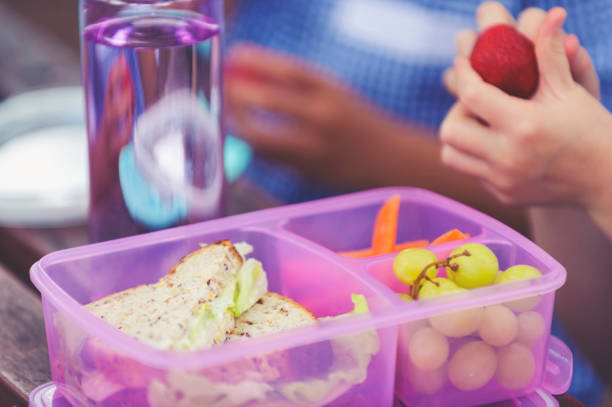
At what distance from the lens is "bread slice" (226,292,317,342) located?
55 cm

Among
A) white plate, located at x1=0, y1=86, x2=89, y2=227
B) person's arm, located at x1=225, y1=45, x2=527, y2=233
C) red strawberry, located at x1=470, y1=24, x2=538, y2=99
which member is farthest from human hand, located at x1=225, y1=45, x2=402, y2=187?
red strawberry, located at x1=470, y1=24, x2=538, y2=99

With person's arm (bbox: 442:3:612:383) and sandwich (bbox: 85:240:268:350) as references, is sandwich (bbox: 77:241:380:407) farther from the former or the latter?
person's arm (bbox: 442:3:612:383)

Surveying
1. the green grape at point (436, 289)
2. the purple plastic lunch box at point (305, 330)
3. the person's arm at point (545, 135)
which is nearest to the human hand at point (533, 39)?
the person's arm at point (545, 135)

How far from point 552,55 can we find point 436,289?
0.28 metres

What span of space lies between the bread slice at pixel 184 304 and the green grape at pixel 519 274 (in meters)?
0.21

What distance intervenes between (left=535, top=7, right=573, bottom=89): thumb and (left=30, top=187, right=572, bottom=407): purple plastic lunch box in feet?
0.48

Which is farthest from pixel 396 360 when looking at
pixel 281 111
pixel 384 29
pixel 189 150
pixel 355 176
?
pixel 384 29

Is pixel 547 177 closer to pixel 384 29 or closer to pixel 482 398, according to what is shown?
pixel 482 398

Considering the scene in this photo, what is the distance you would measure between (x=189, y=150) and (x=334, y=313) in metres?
0.22

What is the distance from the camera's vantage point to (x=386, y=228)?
678mm

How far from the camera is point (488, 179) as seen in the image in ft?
2.57

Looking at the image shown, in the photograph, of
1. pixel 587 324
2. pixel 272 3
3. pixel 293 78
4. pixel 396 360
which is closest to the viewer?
pixel 396 360

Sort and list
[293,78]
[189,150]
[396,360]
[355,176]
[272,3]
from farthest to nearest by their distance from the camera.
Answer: [272,3]
[355,176]
[293,78]
[189,150]
[396,360]

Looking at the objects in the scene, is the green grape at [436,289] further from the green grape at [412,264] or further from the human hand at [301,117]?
the human hand at [301,117]
